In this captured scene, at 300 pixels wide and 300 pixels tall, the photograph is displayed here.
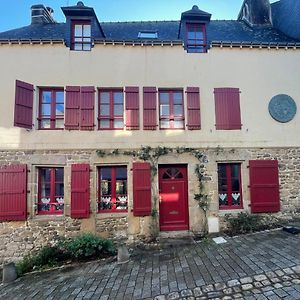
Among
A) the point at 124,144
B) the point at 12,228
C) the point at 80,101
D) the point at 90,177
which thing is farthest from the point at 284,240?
the point at 12,228

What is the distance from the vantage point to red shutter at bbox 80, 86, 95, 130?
7336 millimetres


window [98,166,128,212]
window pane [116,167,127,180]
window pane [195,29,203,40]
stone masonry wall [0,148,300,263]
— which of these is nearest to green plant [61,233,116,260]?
stone masonry wall [0,148,300,263]

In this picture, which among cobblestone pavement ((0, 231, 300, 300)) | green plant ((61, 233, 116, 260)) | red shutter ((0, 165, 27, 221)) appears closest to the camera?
cobblestone pavement ((0, 231, 300, 300))

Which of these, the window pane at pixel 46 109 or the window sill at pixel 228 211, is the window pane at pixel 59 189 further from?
the window sill at pixel 228 211

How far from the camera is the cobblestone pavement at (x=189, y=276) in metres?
3.98

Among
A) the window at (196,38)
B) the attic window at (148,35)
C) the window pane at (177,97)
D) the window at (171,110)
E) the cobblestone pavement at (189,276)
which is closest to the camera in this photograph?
the cobblestone pavement at (189,276)

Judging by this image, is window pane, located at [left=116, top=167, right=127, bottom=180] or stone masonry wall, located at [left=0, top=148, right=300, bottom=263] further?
window pane, located at [left=116, top=167, right=127, bottom=180]

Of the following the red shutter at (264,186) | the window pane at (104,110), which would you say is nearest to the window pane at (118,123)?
the window pane at (104,110)

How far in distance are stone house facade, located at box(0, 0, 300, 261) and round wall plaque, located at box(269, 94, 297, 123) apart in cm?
3

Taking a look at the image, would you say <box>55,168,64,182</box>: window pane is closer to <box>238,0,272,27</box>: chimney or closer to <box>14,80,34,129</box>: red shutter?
<box>14,80,34,129</box>: red shutter

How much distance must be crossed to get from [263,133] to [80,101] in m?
5.66

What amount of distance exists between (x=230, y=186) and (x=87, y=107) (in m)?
4.97

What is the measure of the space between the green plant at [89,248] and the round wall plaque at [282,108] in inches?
243

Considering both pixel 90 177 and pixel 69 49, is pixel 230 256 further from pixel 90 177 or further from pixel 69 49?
pixel 69 49
